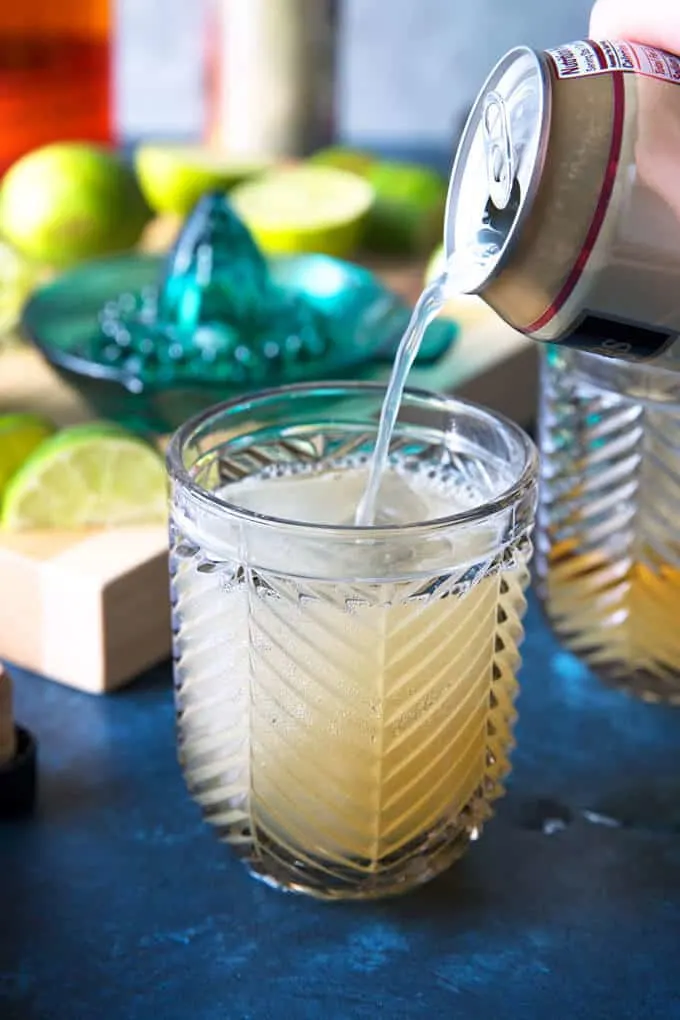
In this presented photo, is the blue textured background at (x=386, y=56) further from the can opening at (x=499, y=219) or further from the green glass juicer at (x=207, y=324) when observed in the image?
the can opening at (x=499, y=219)

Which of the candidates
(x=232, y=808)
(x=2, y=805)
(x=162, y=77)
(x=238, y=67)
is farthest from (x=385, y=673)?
(x=162, y=77)

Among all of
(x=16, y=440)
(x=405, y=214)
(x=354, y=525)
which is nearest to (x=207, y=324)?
(x=16, y=440)

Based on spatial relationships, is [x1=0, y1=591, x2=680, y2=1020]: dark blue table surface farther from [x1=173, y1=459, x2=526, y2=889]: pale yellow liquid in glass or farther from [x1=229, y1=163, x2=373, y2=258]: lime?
[x1=229, y1=163, x2=373, y2=258]: lime

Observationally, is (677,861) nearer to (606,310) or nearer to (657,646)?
(657,646)

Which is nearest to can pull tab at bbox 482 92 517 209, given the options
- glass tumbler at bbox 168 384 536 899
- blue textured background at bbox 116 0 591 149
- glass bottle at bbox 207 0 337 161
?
glass tumbler at bbox 168 384 536 899

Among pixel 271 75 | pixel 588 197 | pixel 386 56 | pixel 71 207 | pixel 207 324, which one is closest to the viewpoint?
pixel 588 197

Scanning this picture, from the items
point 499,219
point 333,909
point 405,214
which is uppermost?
point 499,219

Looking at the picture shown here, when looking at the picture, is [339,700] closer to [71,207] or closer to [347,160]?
[71,207]
